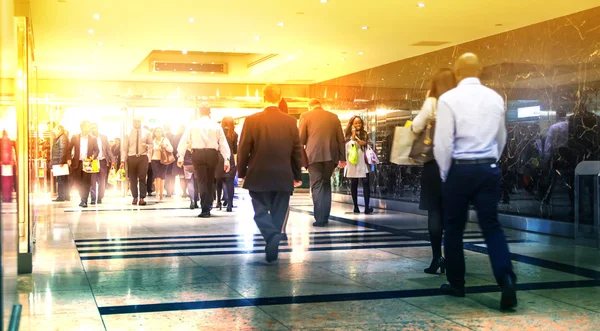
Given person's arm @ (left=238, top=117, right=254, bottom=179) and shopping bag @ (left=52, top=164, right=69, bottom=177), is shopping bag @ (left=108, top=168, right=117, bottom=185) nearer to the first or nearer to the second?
shopping bag @ (left=52, top=164, right=69, bottom=177)

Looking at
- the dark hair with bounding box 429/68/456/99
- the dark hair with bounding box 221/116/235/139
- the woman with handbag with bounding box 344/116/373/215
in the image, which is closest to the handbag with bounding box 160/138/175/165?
the dark hair with bounding box 221/116/235/139

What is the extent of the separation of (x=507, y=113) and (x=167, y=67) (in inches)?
405

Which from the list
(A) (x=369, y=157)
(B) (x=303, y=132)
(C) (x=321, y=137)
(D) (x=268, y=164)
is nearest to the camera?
(D) (x=268, y=164)

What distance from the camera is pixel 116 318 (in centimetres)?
454

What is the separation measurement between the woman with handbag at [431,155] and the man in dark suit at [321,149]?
14.1 feet

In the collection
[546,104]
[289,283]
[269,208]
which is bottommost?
[289,283]

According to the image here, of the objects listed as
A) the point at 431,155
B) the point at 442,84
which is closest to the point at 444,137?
the point at 431,155

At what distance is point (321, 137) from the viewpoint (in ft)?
33.9

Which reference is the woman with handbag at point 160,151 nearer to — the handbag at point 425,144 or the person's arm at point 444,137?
the handbag at point 425,144

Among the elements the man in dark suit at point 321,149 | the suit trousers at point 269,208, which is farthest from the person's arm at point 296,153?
the man in dark suit at point 321,149

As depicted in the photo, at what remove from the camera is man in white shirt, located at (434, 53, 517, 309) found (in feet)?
16.2

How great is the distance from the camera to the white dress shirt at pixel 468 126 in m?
4.96

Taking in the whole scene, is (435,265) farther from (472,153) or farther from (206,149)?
(206,149)

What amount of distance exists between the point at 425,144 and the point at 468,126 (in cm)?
77
